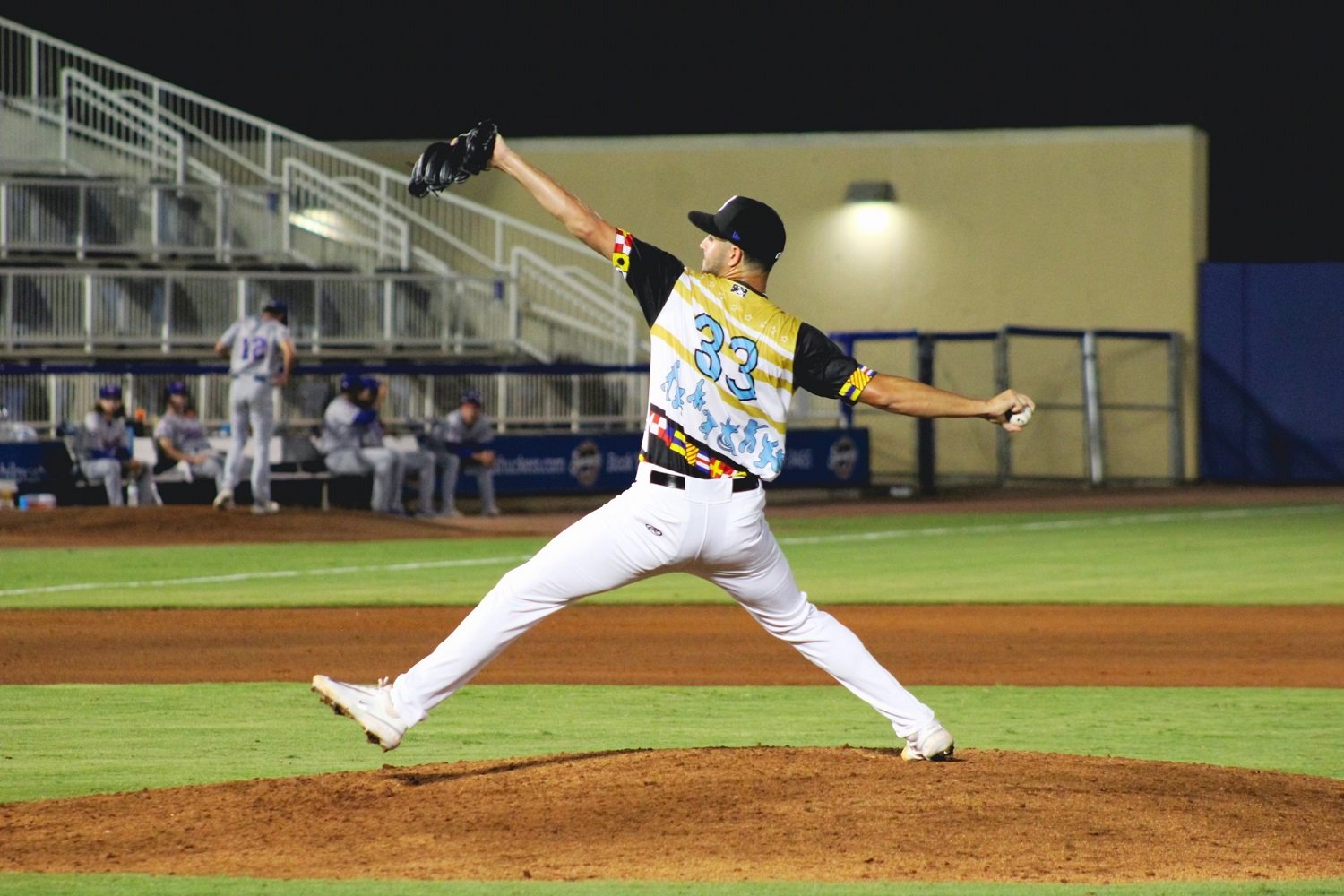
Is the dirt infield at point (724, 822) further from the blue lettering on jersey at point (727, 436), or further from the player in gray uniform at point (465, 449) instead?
the player in gray uniform at point (465, 449)

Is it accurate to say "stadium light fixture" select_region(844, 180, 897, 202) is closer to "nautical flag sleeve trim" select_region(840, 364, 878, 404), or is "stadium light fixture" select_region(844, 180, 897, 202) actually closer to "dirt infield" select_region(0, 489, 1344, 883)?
"dirt infield" select_region(0, 489, 1344, 883)

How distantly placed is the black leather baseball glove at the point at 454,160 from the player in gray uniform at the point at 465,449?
15.0 metres

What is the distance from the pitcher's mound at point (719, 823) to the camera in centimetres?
534

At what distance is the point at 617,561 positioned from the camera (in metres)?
5.82

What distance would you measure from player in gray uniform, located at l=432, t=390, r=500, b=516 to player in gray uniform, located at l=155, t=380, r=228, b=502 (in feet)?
8.31

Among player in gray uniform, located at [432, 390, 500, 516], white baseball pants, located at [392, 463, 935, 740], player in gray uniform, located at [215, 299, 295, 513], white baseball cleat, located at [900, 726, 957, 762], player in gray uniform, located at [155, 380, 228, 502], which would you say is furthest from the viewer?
player in gray uniform, located at [432, 390, 500, 516]

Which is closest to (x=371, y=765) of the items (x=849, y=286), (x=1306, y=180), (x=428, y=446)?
(x=428, y=446)

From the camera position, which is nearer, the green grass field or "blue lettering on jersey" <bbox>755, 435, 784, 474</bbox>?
"blue lettering on jersey" <bbox>755, 435, 784, 474</bbox>

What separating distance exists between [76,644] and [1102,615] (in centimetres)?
681

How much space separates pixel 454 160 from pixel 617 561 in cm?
142

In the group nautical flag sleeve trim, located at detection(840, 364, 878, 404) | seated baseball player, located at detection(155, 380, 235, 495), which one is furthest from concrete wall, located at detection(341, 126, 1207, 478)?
nautical flag sleeve trim, located at detection(840, 364, 878, 404)

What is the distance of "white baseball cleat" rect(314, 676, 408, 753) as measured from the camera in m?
5.88

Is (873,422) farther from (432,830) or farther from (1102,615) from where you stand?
(432,830)

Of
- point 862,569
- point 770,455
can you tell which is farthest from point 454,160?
point 862,569
